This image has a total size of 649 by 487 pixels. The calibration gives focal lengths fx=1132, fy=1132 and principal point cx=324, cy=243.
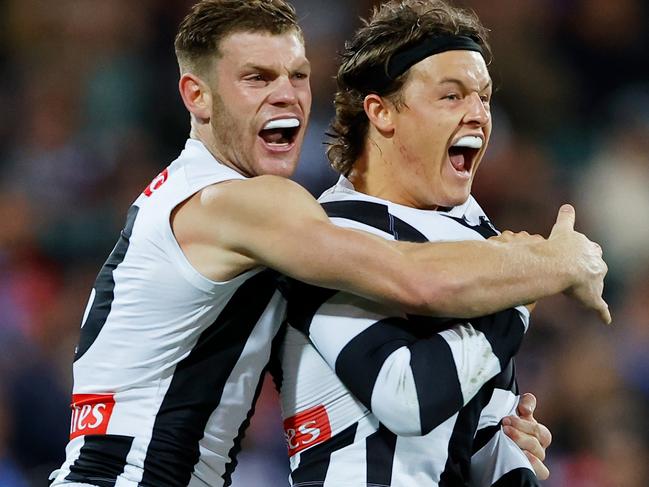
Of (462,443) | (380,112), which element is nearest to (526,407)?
(462,443)

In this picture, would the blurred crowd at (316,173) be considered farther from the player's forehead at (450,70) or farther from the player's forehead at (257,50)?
the player's forehead at (450,70)

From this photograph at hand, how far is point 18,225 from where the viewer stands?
7.54 meters

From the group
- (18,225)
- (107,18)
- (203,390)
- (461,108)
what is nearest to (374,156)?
(461,108)

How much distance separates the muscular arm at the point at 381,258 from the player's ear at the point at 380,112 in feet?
1.60

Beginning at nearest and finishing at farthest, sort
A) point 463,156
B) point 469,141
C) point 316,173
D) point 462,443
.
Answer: point 462,443
point 469,141
point 463,156
point 316,173

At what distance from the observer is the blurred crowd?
637 cm

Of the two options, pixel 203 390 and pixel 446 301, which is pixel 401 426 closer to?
pixel 446 301

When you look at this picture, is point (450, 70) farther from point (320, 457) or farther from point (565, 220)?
point (320, 457)

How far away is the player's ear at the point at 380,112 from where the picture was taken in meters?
3.40

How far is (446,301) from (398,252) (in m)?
0.18

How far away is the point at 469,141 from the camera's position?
132 inches

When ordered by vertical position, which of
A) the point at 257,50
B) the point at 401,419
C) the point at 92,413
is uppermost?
the point at 257,50

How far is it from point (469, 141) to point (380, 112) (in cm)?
29

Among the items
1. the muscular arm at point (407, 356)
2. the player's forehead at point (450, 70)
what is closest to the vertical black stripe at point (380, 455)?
the muscular arm at point (407, 356)
